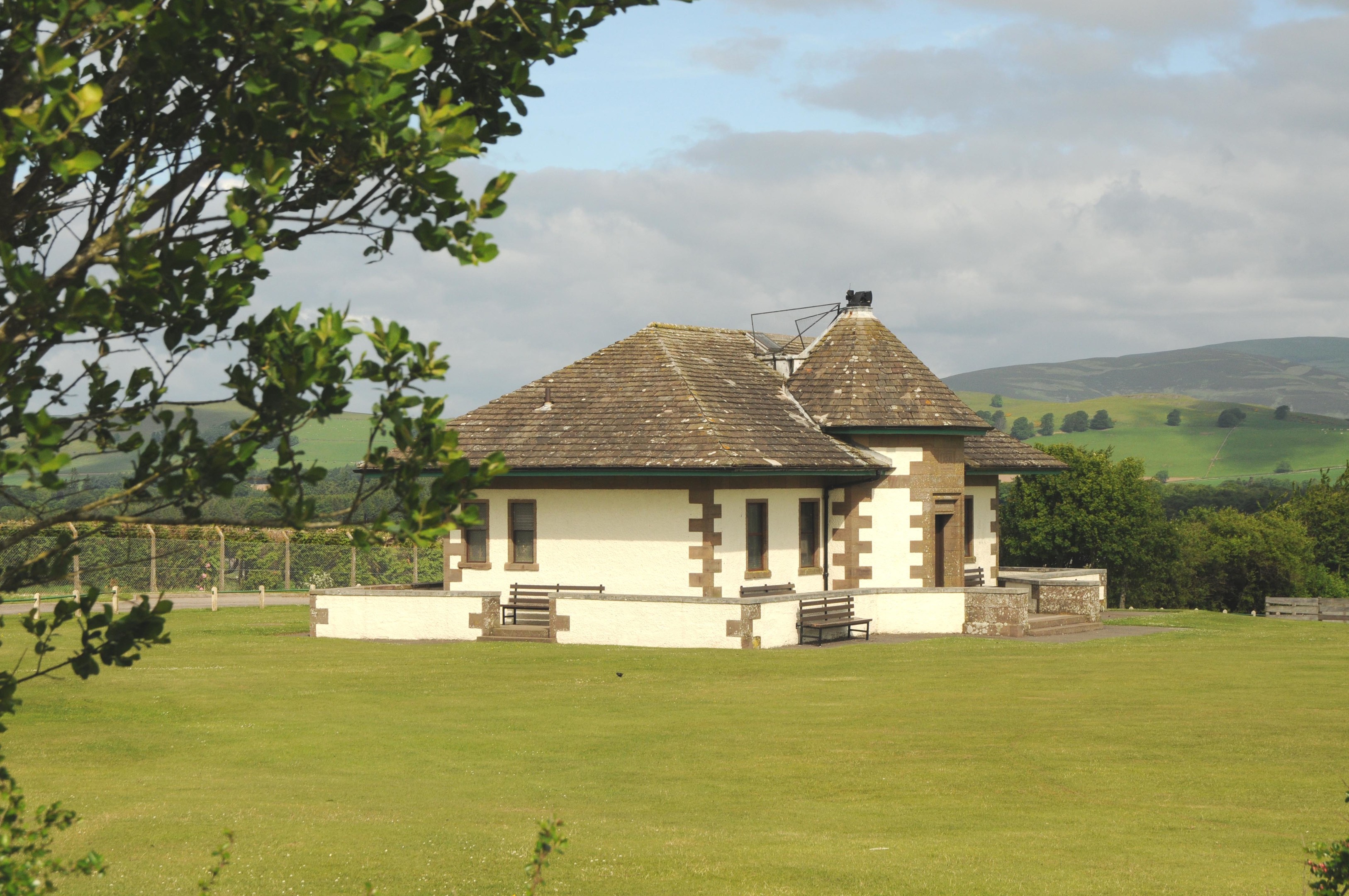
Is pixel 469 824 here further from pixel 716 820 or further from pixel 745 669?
pixel 745 669

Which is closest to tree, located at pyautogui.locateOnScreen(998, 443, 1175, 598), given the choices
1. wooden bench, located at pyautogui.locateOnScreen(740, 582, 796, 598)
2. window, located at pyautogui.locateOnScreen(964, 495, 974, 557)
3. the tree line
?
the tree line

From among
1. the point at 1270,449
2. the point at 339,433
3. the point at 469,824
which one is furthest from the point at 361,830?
the point at 1270,449

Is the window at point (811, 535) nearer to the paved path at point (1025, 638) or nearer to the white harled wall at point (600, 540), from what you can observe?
the paved path at point (1025, 638)

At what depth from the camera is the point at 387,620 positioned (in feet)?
95.1

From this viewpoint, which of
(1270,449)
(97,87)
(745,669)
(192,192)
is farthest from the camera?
(1270,449)

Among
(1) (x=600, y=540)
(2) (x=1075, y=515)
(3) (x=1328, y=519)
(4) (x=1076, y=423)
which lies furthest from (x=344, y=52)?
(4) (x=1076, y=423)

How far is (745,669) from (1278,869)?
44.6ft

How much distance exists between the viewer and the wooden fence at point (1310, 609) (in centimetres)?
4141

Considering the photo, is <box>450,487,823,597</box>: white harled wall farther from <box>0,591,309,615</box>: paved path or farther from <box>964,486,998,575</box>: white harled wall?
<box>0,591,309,615</box>: paved path

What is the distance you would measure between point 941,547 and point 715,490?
6.85 meters

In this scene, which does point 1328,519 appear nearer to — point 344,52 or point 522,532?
point 522,532

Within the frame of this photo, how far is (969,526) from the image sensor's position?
35.6 m

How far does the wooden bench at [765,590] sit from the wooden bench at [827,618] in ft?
2.29

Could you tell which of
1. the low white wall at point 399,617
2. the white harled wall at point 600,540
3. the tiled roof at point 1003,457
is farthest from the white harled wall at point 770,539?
the tiled roof at point 1003,457
